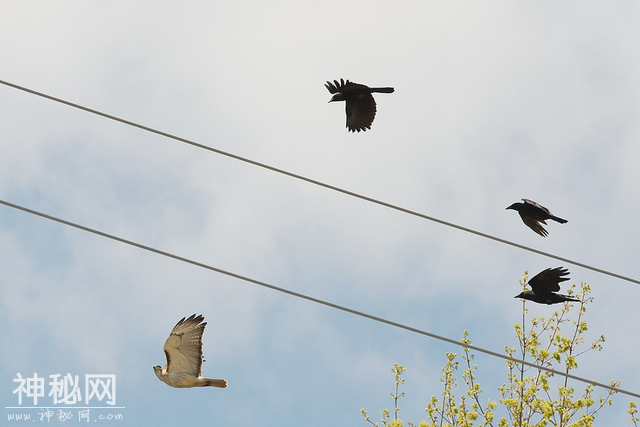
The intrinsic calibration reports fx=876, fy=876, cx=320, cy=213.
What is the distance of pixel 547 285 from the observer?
315 inches

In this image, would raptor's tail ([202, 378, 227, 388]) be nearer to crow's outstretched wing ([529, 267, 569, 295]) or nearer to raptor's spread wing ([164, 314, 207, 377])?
raptor's spread wing ([164, 314, 207, 377])

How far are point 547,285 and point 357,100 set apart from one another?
10.1ft

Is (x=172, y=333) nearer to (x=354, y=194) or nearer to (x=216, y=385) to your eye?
(x=216, y=385)

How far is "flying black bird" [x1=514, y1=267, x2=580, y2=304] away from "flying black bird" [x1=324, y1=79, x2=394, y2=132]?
2750 millimetres

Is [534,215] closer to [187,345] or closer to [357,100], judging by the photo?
[357,100]

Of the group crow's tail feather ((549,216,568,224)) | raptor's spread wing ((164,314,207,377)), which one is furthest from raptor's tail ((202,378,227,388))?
crow's tail feather ((549,216,568,224))

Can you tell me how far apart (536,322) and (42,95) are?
8074 mm

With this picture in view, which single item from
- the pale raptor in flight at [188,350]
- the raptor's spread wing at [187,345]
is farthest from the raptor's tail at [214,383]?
the raptor's spread wing at [187,345]

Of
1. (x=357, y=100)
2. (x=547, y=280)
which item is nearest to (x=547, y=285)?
(x=547, y=280)

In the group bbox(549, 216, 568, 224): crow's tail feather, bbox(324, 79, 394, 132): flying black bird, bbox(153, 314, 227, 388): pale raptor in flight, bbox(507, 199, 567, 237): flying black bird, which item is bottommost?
bbox(153, 314, 227, 388): pale raptor in flight

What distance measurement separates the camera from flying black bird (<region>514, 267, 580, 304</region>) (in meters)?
7.94

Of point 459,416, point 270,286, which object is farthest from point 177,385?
point 459,416

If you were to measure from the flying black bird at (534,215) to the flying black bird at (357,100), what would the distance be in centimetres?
212

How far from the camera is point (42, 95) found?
252 inches
